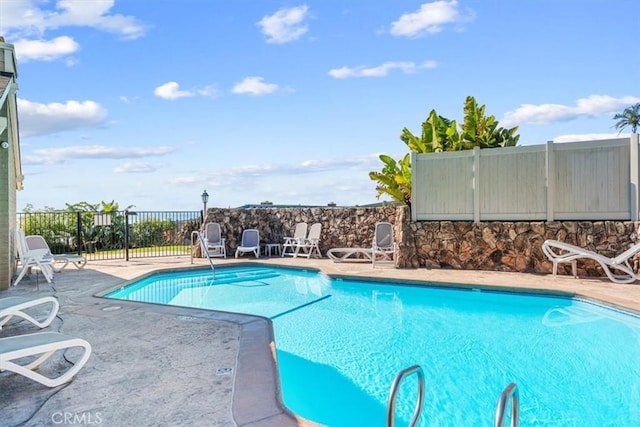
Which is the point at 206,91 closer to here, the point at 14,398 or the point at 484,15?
the point at 484,15

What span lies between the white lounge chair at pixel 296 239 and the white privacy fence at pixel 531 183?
4105 mm

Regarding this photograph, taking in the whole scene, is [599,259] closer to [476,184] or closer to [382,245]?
[476,184]

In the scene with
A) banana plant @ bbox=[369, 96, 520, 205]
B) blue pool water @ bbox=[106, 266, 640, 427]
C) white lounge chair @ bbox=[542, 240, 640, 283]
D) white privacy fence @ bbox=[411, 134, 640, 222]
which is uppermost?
banana plant @ bbox=[369, 96, 520, 205]

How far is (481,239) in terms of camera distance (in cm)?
1062

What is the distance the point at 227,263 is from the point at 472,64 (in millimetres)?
8636

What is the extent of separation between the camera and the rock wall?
9531 millimetres

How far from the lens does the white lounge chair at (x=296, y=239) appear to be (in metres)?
13.9

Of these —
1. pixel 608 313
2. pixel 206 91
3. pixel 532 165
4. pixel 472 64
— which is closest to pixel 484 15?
pixel 472 64

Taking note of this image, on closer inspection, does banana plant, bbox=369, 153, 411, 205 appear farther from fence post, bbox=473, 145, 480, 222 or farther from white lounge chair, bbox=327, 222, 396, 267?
fence post, bbox=473, 145, 480, 222

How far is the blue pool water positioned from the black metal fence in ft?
19.5

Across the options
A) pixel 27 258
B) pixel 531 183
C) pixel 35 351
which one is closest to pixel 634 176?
pixel 531 183
